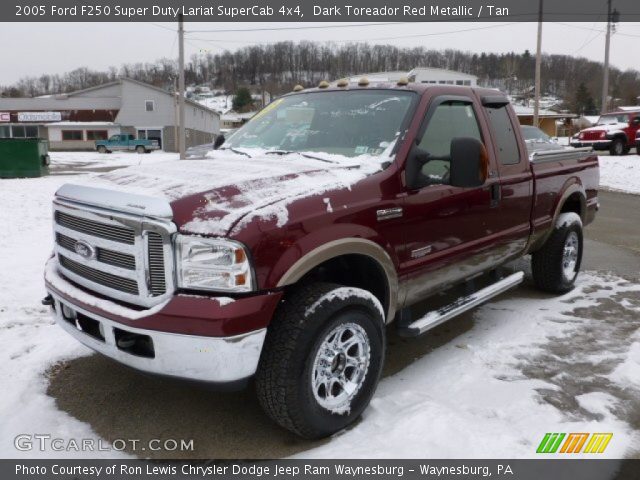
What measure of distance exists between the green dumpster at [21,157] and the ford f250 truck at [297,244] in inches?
568

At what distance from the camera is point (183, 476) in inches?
108

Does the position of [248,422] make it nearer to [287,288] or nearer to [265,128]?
[287,288]

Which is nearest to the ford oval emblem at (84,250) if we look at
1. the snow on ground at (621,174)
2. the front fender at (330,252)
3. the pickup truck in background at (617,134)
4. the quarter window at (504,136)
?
the front fender at (330,252)

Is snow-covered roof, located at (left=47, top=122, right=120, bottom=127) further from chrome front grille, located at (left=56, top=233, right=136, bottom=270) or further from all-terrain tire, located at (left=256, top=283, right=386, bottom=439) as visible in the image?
all-terrain tire, located at (left=256, top=283, right=386, bottom=439)

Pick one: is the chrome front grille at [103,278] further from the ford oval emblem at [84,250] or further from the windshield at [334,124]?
the windshield at [334,124]

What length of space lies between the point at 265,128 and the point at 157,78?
8898cm

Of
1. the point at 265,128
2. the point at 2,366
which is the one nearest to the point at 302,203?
the point at 265,128

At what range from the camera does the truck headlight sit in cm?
257

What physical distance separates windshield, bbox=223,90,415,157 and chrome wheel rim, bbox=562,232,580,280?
2.82m

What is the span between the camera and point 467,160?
3.26 metres

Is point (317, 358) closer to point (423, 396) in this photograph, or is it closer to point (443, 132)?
point (423, 396)

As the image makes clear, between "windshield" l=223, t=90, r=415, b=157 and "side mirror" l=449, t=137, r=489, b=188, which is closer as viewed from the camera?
"side mirror" l=449, t=137, r=489, b=188

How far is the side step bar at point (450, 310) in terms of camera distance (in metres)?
3.54

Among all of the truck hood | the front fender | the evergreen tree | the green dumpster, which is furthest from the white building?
the front fender
